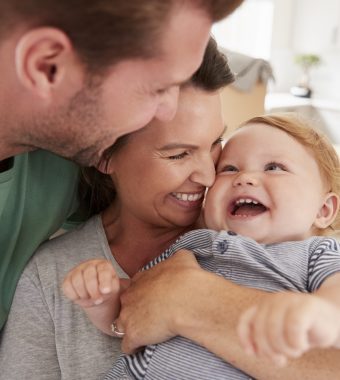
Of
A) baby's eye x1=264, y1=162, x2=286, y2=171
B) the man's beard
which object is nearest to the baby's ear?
baby's eye x1=264, y1=162, x2=286, y2=171

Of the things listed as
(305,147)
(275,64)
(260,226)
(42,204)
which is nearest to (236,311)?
(260,226)

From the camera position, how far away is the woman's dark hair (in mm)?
1324

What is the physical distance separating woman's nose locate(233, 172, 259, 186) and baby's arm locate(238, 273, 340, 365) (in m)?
0.53

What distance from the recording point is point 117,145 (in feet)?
4.54

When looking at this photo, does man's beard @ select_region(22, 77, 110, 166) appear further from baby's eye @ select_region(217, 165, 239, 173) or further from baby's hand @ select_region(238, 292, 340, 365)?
baby's hand @ select_region(238, 292, 340, 365)

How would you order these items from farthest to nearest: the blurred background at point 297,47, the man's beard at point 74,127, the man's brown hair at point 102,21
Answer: the blurred background at point 297,47 < the man's beard at point 74,127 < the man's brown hair at point 102,21

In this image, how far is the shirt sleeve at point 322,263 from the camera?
1.08m

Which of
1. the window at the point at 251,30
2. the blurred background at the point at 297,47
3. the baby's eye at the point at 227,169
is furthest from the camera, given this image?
the blurred background at the point at 297,47

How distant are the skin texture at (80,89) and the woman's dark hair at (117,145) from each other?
0.19 metres

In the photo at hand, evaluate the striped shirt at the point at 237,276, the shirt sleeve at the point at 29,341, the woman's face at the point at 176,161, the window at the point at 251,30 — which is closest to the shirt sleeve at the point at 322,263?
the striped shirt at the point at 237,276

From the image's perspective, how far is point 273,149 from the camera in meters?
1.33

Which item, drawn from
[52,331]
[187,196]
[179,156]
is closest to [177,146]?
[179,156]

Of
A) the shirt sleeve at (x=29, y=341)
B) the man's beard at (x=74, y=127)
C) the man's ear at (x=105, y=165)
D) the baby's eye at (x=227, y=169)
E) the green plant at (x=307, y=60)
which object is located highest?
the man's beard at (x=74, y=127)

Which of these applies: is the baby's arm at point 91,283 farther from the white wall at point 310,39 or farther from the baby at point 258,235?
the white wall at point 310,39
